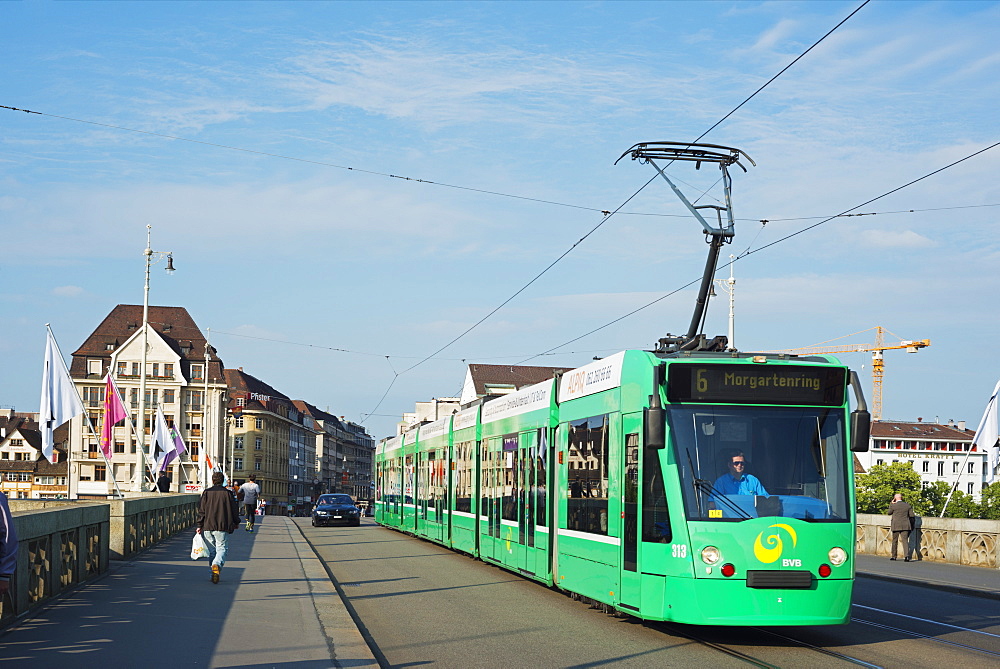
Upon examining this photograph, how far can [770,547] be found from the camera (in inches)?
458

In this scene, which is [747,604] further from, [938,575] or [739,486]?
[938,575]

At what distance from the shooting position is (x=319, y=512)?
1884 inches

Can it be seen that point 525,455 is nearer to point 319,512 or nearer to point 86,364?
point 319,512

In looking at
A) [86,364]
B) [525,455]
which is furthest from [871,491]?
[525,455]

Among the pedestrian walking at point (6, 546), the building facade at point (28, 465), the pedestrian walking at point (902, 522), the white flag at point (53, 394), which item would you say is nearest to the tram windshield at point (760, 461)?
the pedestrian walking at point (6, 546)

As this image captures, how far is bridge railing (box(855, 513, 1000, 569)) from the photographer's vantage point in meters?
25.2

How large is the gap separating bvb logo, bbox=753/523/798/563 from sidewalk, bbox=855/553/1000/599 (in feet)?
27.1

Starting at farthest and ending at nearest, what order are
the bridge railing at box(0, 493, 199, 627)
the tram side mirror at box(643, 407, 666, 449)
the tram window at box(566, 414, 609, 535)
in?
the tram window at box(566, 414, 609, 535), the bridge railing at box(0, 493, 199, 627), the tram side mirror at box(643, 407, 666, 449)

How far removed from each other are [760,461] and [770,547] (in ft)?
2.84

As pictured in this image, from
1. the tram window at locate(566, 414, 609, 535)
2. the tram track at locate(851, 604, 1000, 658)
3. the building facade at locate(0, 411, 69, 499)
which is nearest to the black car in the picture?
the tram window at locate(566, 414, 609, 535)

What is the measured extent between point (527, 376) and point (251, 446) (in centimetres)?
3362

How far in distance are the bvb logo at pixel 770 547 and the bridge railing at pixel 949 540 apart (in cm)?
1523

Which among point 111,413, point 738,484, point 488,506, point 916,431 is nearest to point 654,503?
point 738,484

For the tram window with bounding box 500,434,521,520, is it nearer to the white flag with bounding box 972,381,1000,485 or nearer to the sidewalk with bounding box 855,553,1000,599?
the sidewalk with bounding box 855,553,1000,599
